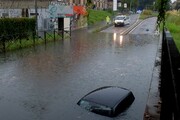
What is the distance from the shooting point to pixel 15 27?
24.2m

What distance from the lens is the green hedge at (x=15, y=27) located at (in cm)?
2210

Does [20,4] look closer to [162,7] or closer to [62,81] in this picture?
[62,81]

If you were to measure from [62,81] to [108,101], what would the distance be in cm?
398

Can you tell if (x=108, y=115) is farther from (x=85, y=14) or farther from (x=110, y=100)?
(x=85, y=14)

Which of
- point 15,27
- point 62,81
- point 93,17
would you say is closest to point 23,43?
point 15,27

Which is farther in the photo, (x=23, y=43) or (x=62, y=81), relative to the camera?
(x=23, y=43)

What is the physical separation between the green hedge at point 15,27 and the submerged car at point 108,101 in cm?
1242

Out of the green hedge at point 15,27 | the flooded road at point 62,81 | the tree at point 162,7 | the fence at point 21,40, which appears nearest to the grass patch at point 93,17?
the fence at point 21,40

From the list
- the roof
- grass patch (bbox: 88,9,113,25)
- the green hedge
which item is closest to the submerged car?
the green hedge

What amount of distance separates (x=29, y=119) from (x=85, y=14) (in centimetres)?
4581

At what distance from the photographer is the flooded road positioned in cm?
881

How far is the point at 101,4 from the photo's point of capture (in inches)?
3556

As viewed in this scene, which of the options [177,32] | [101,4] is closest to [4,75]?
[177,32]

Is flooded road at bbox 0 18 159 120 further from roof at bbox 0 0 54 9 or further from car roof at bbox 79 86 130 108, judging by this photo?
roof at bbox 0 0 54 9
